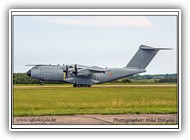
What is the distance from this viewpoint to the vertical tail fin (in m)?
8.49

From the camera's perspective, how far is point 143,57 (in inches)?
344

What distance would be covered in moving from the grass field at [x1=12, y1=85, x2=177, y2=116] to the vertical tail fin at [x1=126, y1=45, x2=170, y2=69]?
1.35ft

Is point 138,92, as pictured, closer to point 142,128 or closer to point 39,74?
point 142,128

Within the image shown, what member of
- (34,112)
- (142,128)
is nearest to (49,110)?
(34,112)

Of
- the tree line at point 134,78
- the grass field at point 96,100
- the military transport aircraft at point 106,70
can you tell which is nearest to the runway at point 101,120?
the grass field at point 96,100

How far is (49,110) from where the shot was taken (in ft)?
27.3

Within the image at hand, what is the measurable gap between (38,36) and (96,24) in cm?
99

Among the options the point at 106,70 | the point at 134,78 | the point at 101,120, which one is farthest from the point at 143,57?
the point at 101,120

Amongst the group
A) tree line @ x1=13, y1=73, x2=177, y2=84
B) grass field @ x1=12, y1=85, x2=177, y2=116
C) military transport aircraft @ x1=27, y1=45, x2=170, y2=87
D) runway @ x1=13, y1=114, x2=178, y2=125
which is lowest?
runway @ x1=13, y1=114, x2=178, y2=125

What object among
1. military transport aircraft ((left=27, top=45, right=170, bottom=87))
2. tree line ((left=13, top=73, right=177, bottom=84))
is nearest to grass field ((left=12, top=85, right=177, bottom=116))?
tree line ((left=13, top=73, right=177, bottom=84))

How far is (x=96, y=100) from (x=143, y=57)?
3.70ft

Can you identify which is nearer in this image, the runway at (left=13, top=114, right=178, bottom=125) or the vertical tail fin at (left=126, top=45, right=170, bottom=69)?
the runway at (left=13, top=114, right=178, bottom=125)

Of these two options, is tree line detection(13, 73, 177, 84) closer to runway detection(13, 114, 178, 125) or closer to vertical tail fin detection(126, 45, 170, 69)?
vertical tail fin detection(126, 45, 170, 69)

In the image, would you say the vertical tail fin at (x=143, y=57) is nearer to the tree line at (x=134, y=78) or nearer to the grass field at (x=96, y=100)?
the tree line at (x=134, y=78)
